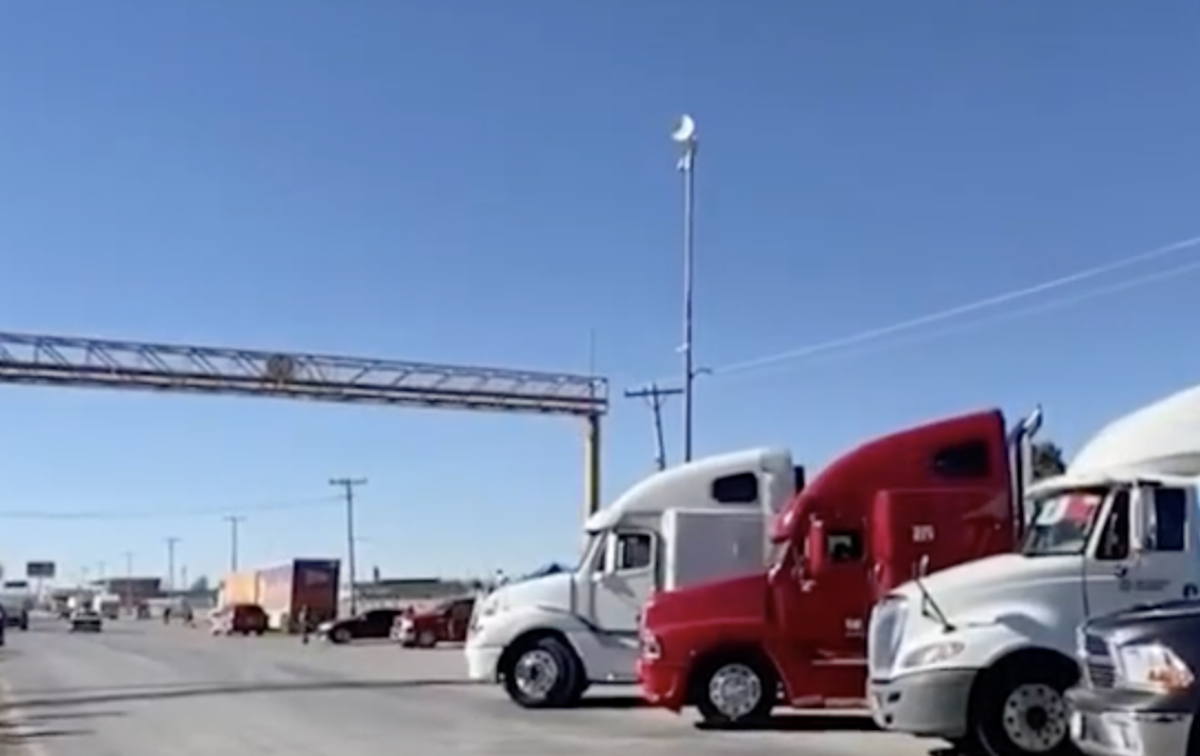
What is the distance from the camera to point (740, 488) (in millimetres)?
24281

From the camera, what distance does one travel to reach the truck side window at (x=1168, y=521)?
14938 mm

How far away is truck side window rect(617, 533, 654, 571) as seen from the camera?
81.8ft

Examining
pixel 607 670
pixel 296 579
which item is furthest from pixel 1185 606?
pixel 296 579

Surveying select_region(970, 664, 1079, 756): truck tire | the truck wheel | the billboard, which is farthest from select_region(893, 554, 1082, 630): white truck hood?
the billboard

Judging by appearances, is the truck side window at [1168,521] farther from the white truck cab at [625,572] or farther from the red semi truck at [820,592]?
the white truck cab at [625,572]

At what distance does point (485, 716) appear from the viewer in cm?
2300

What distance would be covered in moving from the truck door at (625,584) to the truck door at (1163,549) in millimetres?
10290

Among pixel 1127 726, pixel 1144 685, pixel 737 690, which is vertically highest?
pixel 1144 685

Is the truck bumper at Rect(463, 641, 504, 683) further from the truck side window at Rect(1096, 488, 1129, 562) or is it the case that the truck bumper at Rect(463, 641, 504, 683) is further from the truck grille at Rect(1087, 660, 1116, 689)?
the truck grille at Rect(1087, 660, 1116, 689)

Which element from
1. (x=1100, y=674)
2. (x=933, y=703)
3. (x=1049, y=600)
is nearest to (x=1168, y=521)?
(x=1049, y=600)

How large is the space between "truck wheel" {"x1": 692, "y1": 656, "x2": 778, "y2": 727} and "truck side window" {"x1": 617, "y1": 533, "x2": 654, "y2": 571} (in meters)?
4.08

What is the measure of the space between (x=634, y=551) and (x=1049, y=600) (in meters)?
10.1

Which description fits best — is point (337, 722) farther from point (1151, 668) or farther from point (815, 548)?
point (1151, 668)

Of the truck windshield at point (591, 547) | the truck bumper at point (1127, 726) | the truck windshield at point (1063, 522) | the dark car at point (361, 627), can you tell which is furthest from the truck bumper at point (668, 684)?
the dark car at point (361, 627)
